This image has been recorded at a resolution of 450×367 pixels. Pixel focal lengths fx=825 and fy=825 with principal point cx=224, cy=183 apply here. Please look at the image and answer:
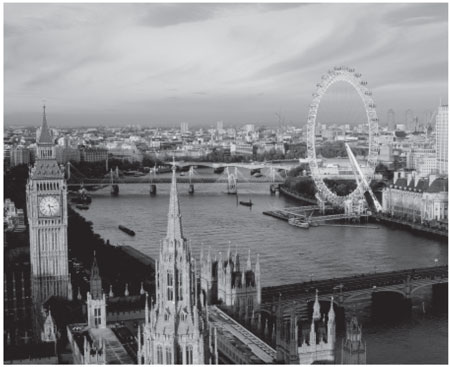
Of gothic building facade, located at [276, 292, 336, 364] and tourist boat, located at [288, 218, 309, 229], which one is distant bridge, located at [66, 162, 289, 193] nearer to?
tourist boat, located at [288, 218, 309, 229]

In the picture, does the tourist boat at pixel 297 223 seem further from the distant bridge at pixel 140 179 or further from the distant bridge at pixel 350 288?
the distant bridge at pixel 140 179

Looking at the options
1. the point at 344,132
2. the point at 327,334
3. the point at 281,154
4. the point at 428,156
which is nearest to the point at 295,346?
the point at 327,334

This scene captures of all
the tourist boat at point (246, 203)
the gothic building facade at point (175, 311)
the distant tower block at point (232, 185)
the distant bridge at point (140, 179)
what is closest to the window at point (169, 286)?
the gothic building facade at point (175, 311)

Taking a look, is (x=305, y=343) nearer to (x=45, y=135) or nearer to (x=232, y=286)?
(x=232, y=286)

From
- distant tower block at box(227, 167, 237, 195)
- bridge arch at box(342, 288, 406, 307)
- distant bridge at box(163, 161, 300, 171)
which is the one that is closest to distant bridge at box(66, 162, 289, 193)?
distant tower block at box(227, 167, 237, 195)

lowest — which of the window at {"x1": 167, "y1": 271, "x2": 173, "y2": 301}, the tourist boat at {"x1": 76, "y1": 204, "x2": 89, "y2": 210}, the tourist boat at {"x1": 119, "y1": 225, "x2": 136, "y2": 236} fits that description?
the tourist boat at {"x1": 119, "y1": 225, "x2": 136, "y2": 236}
